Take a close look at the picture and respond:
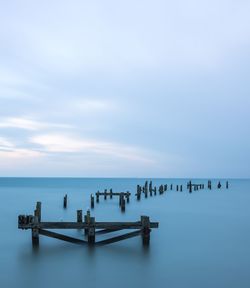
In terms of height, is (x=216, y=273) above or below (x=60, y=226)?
below

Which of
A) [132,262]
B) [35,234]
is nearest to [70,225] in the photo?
[35,234]

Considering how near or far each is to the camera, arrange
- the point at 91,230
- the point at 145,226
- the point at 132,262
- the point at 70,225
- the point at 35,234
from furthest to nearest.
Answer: the point at 35,234
the point at 91,230
the point at 145,226
the point at 70,225
the point at 132,262

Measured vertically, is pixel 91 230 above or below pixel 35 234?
above

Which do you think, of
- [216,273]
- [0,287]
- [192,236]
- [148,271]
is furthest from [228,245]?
[0,287]

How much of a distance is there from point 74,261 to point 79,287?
106 inches

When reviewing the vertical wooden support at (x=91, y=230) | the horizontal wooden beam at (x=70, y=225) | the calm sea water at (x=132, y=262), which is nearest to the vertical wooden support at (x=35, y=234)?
the horizontal wooden beam at (x=70, y=225)

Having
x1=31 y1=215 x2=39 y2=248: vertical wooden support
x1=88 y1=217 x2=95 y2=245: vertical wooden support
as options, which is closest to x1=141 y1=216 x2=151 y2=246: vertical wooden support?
x1=88 y1=217 x2=95 y2=245: vertical wooden support

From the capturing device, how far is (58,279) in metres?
12.5

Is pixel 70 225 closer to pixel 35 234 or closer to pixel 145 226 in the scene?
pixel 35 234

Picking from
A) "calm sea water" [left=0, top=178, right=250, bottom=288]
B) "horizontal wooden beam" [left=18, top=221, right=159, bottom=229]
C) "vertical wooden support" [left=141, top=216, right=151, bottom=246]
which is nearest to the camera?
"calm sea water" [left=0, top=178, right=250, bottom=288]

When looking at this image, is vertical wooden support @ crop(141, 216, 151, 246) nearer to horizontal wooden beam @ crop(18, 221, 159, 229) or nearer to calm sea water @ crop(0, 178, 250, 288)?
horizontal wooden beam @ crop(18, 221, 159, 229)

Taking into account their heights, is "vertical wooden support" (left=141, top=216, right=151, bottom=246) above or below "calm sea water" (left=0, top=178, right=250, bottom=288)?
above

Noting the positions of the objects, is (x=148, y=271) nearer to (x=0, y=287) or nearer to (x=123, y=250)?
(x=123, y=250)

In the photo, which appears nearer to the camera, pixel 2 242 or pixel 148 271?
pixel 148 271
